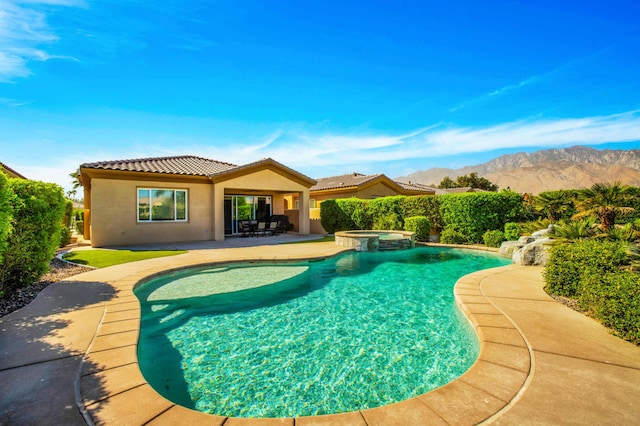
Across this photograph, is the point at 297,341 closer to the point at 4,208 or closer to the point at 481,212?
the point at 4,208

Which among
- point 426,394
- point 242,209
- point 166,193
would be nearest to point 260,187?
point 242,209

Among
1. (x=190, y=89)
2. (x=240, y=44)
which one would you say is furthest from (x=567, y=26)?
(x=190, y=89)

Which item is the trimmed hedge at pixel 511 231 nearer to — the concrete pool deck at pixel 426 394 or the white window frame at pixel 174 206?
the concrete pool deck at pixel 426 394

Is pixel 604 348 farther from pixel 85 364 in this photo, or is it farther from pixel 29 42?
pixel 29 42

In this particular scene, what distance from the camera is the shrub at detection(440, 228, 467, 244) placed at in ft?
54.4

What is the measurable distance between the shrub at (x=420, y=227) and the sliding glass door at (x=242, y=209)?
10092 millimetres

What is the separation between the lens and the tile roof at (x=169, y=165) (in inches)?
590

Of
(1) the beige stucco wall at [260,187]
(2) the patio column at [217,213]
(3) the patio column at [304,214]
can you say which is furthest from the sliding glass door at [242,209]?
(2) the patio column at [217,213]

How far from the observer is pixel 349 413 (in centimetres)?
272

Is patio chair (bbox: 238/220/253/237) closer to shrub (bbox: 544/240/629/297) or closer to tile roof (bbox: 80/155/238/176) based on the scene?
tile roof (bbox: 80/155/238/176)

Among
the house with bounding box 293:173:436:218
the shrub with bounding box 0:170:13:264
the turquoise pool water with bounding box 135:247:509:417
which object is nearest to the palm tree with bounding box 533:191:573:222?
the turquoise pool water with bounding box 135:247:509:417

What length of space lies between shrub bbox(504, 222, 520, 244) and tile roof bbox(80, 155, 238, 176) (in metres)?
15.2

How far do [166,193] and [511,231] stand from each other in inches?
719

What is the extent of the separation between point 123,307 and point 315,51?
54.4ft
